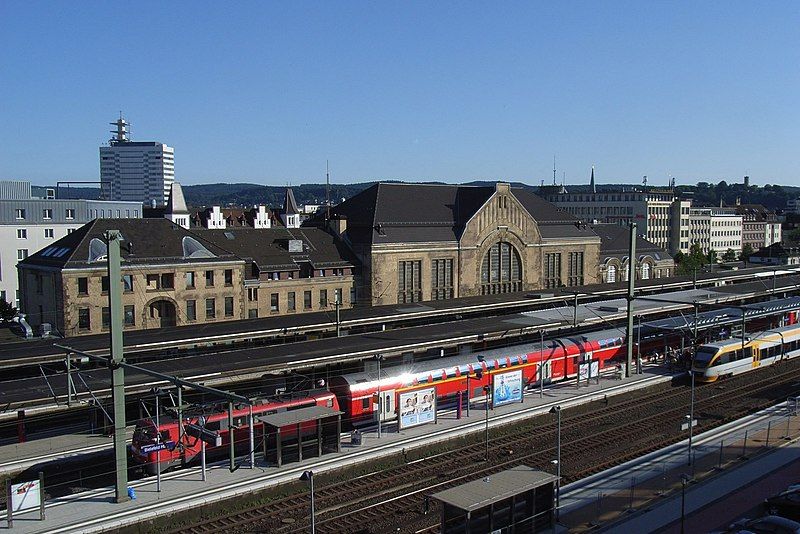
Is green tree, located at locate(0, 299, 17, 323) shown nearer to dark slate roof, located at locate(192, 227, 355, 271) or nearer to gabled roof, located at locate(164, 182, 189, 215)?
dark slate roof, located at locate(192, 227, 355, 271)

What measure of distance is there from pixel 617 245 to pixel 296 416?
7963 centimetres

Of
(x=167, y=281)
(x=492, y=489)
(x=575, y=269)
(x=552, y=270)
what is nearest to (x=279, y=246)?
(x=167, y=281)

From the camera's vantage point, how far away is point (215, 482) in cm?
2938

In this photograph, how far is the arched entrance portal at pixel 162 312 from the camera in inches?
2355

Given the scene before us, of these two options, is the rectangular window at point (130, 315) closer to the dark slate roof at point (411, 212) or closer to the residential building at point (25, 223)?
the dark slate roof at point (411, 212)

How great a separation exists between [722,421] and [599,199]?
12933 centimetres

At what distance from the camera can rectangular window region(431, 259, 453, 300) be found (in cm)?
7919

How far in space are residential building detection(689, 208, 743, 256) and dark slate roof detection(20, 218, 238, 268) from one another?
5044 inches

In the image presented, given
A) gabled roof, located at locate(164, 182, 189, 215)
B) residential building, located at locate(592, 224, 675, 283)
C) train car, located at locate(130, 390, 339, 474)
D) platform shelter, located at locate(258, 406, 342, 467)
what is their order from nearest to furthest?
1. train car, located at locate(130, 390, 339, 474)
2. platform shelter, located at locate(258, 406, 342, 467)
3. residential building, located at locate(592, 224, 675, 283)
4. gabled roof, located at locate(164, 182, 189, 215)

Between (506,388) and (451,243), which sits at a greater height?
(451,243)

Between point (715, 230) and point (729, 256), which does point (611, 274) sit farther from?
point (715, 230)

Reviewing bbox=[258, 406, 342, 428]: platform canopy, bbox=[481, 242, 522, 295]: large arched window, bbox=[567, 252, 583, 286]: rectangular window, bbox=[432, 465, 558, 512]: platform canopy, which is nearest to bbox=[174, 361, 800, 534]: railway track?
bbox=[258, 406, 342, 428]: platform canopy

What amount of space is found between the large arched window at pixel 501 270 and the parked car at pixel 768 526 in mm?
59690

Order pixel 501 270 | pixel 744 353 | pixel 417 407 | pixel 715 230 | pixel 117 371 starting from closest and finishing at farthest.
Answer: pixel 117 371 < pixel 417 407 < pixel 744 353 < pixel 501 270 < pixel 715 230
